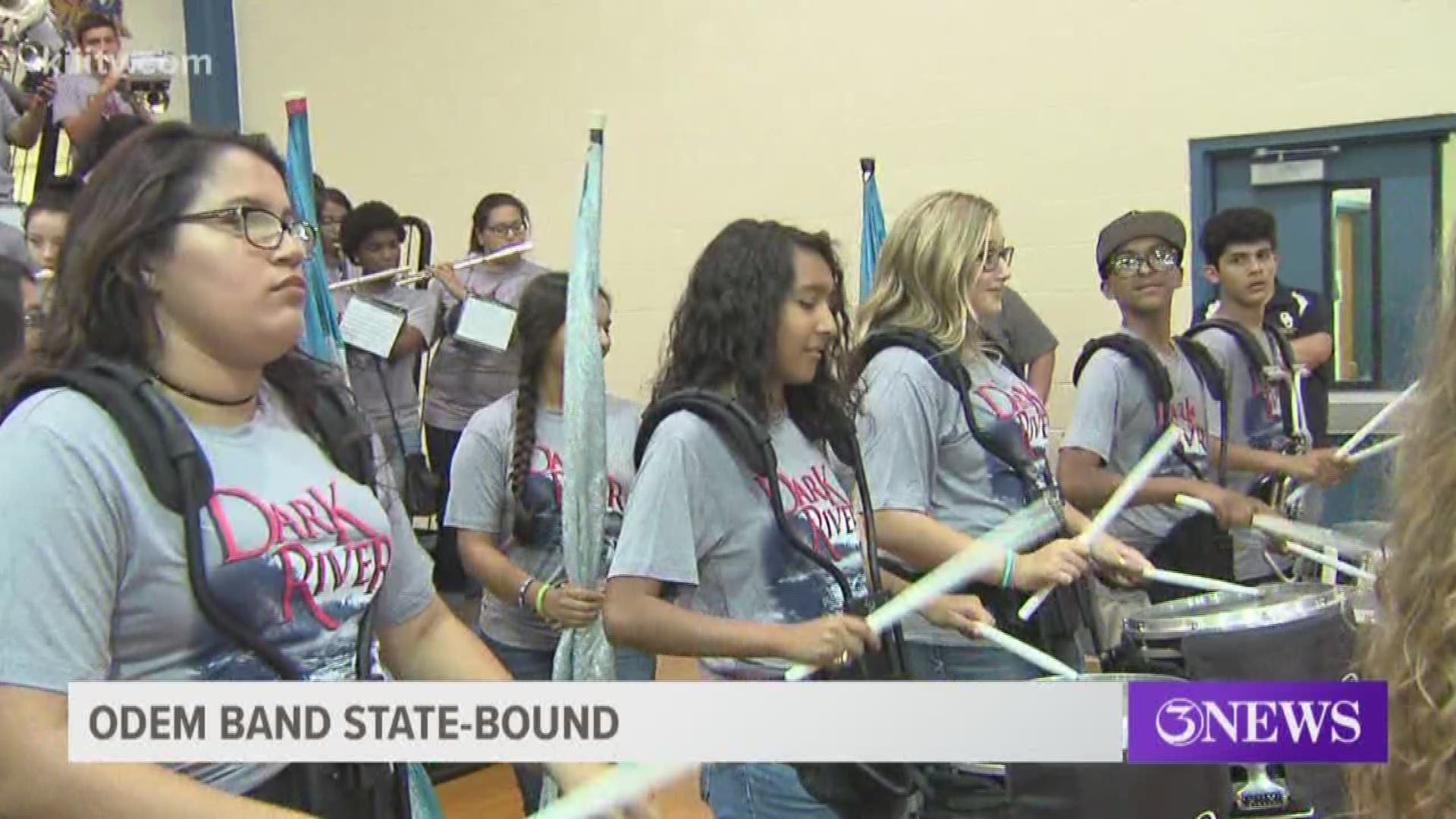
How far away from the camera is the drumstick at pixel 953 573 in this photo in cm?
203

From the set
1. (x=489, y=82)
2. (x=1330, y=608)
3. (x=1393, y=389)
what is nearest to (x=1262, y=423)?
(x=1330, y=608)

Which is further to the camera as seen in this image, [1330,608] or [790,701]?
[1330,608]

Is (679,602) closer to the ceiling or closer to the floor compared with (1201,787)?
closer to the ceiling

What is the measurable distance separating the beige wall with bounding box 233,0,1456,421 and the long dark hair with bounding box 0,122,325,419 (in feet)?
15.4

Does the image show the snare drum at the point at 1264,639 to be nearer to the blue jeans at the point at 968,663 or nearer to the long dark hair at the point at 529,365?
the blue jeans at the point at 968,663

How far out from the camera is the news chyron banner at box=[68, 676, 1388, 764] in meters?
1.33

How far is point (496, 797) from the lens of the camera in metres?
4.21

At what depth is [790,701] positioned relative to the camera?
6.24 ft

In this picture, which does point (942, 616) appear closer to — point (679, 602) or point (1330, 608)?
point (679, 602)

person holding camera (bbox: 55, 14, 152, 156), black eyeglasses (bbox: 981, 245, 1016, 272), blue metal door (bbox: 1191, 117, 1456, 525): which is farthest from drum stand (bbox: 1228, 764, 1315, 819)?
person holding camera (bbox: 55, 14, 152, 156)

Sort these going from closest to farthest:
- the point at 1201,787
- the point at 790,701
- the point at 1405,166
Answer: the point at 790,701, the point at 1201,787, the point at 1405,166

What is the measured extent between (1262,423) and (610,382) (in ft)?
12.0

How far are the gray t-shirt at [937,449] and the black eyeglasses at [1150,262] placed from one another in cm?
105

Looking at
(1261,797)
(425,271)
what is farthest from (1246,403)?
(425,271)
